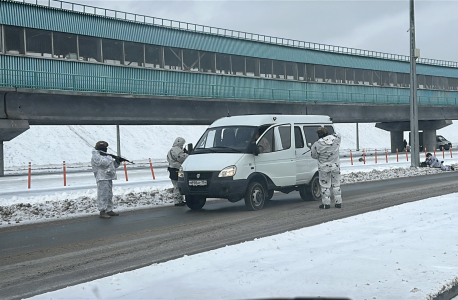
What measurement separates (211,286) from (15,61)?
24755 millimetres

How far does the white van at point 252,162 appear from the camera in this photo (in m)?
12.9

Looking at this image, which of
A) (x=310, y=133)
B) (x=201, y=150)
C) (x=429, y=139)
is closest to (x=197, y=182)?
(x=201, y=150)

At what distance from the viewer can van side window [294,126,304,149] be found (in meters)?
14.6

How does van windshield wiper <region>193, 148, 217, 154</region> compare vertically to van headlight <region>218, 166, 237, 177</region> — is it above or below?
above

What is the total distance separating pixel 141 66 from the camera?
32906 mm

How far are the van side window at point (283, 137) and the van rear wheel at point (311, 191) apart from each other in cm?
134

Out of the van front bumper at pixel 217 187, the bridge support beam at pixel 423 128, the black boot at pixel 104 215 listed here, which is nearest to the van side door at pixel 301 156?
the van front bumper at pixel 217 187

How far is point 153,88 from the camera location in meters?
33.2

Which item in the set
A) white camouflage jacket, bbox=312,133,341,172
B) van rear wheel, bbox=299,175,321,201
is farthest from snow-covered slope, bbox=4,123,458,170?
white camouflage jacket, bbox=312,133,341,172

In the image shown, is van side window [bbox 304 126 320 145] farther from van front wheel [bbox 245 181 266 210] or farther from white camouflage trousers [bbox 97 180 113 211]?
white camouflage trousers [bbox 97 180 113 211]

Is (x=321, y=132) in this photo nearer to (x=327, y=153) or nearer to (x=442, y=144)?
(x=327, y=153)

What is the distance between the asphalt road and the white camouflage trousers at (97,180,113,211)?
14.4 inches

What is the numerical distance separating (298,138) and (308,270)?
8.62m

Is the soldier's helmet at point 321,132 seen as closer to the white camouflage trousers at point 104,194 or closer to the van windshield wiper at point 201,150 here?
the van windshield wiper at point 201,150
